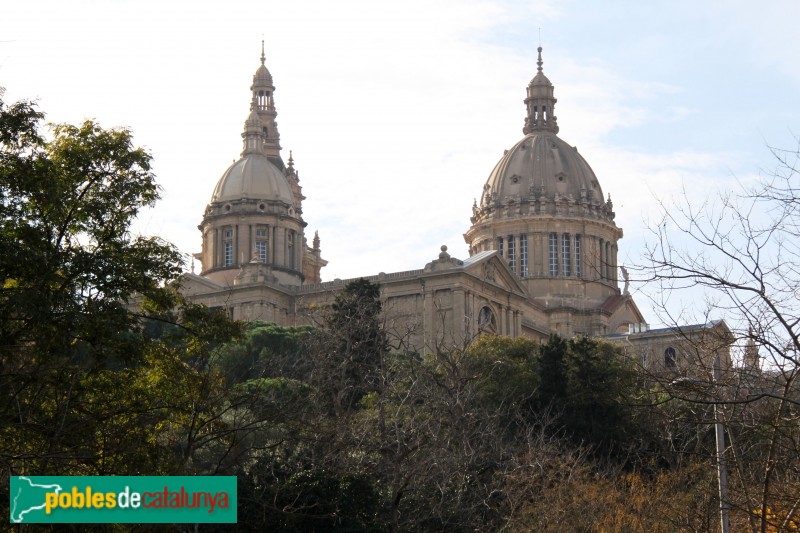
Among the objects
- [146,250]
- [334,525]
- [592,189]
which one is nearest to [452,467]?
[334,525]

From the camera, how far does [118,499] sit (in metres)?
25.4

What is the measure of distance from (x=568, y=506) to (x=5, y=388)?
18.6 metres

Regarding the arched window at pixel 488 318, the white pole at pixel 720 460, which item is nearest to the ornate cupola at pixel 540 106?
the arched window at pixel 488 318

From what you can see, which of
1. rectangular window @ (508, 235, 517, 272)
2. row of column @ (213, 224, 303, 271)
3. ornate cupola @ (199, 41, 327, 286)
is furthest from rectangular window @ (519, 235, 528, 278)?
row of column @ (213, 224, 303, 271)

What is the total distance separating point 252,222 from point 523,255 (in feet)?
86.6

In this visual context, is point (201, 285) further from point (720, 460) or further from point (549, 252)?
point (720, 460)

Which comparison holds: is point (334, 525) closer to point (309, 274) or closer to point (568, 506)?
point (568, 506)

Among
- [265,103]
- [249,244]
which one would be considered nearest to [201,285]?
[249,244]

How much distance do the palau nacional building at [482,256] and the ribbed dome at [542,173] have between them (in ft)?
0.29

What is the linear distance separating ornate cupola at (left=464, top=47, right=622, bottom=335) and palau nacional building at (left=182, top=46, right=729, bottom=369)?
4.8 inches

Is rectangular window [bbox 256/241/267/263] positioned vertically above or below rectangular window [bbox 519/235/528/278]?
below

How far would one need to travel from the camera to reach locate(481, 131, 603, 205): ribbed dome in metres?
136

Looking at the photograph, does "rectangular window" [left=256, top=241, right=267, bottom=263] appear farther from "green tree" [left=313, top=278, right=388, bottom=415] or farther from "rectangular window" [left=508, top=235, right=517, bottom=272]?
"green tree" [left=313, top=278, right=388, bottom=415]

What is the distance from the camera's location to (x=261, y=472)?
125 feet
